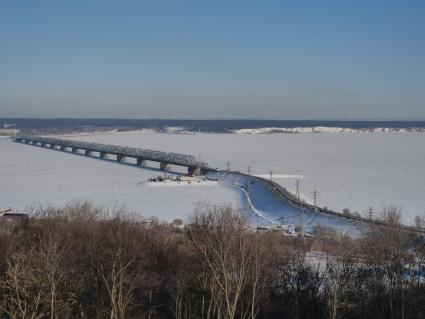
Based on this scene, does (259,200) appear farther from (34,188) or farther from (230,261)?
(230,261)

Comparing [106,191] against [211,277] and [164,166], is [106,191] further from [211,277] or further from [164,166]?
[211,277]

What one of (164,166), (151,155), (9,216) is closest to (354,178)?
(164,166)

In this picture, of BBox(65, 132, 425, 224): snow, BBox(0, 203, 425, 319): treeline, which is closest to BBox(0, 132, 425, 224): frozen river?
BBox(65, 132, 425, 224): snow

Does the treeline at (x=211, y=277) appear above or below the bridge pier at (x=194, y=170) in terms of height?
above

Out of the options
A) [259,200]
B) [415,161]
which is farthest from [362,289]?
[415,161]

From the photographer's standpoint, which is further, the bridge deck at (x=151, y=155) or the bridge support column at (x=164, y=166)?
the bridge support column at (x=164, y=166)

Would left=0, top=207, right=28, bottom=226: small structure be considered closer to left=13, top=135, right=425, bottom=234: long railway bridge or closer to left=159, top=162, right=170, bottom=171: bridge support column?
left=13, top=135, right=425, bottom=234: long railway bridge

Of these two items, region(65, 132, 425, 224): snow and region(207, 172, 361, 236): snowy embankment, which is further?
region(65, 132, 425, 224): snow

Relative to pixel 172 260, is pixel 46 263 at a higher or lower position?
higher

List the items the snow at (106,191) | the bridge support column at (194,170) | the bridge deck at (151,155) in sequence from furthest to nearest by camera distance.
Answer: the bridge deck at (151,155) < the bridge support column at (194,170) < the snow at (106,191)

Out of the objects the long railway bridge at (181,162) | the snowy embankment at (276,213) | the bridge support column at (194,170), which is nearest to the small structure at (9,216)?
the snowy embankment at (276,213)

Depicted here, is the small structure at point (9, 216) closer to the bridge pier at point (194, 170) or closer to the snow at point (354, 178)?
the snow at point (354, 178)
